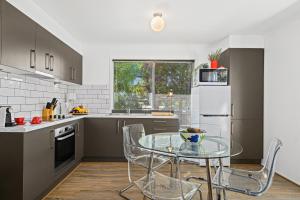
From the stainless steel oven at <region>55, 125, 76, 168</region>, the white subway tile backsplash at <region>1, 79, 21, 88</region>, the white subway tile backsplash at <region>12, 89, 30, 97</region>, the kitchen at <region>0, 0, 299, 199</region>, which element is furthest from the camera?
the stainless steel oven at <region>55, 125, 76, 168</region>

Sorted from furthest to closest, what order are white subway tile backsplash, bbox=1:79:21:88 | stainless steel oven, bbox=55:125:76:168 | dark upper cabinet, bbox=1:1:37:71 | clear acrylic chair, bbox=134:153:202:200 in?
stainless steel oven, bbox=55:125:76:168 < white subway tile backsplash, bbox=1:79:21:88 < dark upper cabinet, bbox=1:1:37:71 < clear acrylic chair, bbox=134:153:202:200

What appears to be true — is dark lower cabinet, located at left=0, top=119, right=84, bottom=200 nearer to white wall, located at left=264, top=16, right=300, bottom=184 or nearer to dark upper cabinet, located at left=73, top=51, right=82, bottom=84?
dark upper cabinet, located at left=73, top=51, right=82, bottom=84

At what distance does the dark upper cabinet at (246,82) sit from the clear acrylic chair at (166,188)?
8.15 feet

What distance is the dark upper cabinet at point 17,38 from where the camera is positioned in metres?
2.08

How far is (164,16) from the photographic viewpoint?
3111 mm

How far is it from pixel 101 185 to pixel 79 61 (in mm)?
2571

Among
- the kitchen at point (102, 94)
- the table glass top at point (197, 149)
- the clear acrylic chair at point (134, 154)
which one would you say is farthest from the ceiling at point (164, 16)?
the table glass top at point (197, 149)

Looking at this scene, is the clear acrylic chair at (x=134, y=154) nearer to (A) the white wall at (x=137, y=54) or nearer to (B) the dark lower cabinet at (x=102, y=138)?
(B) the dark lower cabinet at (x=102, y=138)

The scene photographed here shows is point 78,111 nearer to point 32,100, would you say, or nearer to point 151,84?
point 32,100

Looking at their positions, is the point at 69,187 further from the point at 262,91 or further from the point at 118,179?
the point at 262,91

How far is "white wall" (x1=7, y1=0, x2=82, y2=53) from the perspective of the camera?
245 centimetres

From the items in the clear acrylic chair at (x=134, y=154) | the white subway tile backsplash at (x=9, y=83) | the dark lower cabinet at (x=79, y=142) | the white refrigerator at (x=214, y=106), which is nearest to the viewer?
the clear acrylic chair at (x=134, y=154)

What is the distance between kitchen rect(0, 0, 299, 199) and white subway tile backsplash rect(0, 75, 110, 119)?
0.01 m

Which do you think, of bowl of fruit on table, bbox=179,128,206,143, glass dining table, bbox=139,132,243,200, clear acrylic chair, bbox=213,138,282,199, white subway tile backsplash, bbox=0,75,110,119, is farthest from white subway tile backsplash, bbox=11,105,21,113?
clear acrylic chair, bbox=213,138,282,199
